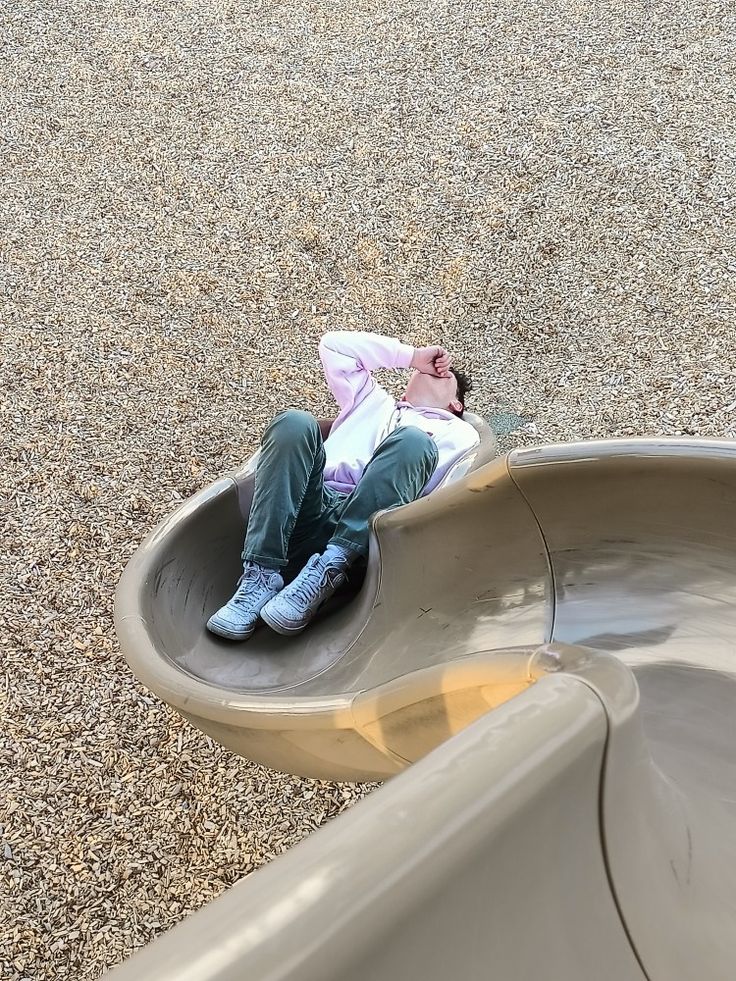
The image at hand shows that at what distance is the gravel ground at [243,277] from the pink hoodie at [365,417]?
62 cm

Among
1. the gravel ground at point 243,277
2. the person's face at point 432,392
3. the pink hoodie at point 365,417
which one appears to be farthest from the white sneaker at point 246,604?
the person's face at point 432,392

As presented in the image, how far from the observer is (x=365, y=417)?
2.09m

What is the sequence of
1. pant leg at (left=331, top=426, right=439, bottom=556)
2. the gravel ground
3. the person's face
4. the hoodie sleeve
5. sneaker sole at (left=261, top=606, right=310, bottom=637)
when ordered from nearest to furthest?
sneaker sole at (left=261, top=606, right=310, bottom=637) → pant leg at (left=331, top=426, right=439, bottom=556) → the gravel ground → the hoodie sleeve → the person's face

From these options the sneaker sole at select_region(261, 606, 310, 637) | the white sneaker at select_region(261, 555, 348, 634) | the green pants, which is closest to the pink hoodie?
the green pants

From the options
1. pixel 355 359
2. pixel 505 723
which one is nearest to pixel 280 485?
pixel 355 359

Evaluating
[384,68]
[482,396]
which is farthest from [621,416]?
[384,68]

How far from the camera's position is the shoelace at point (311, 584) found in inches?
67.4

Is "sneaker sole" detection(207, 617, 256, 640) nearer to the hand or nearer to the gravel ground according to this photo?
the gravel ground

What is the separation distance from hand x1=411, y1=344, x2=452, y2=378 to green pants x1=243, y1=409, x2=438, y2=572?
39 cm

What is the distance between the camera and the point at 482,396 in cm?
282

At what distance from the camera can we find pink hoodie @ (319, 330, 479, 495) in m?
1.98

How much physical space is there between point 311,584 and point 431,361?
29.8 inches

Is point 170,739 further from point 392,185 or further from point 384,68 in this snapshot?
point 384,68

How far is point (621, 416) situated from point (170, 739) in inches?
63.9
